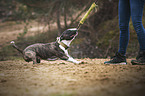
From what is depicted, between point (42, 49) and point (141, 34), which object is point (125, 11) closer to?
point (141, 34)

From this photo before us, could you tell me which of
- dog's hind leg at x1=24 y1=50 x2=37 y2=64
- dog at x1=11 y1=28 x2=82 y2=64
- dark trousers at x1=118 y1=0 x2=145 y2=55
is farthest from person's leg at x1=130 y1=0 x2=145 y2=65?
dog's hind leg at x1=24 y1=50 x2=37 y2=64

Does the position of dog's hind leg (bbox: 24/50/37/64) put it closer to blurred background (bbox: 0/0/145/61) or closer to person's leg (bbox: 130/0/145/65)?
blurred background (bbox: 0/0/145/61)

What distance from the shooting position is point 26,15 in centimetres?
802

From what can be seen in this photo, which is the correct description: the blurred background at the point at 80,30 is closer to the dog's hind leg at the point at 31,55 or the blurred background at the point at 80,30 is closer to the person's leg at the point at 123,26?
the dog's hind leg at the point at 31,55

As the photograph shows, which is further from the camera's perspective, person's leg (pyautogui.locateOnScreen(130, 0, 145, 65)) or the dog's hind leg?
the dog's hind leg

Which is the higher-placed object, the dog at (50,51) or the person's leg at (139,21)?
the person's leg at (139,21)

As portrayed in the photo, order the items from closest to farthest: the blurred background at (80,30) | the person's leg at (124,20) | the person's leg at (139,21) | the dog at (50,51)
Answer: the person's leg at (139,21)
the person's leg at (124,20)
the dog at (50,51)
the blurred background at (80,30)

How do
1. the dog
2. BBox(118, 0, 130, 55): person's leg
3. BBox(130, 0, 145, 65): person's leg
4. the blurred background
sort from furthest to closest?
the blurred background → the dog → BBox(118, 0, 130, 55): person's leg → BBox(130, 0, 145, 65): person's leg

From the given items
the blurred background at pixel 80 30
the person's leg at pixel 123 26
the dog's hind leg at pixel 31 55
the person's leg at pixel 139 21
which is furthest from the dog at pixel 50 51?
the blurred background at pixel 80 30

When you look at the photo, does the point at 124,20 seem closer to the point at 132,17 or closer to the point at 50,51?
the point at 132,17

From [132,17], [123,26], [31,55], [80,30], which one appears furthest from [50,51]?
Result: [80,30]

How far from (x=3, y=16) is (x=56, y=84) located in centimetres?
1179

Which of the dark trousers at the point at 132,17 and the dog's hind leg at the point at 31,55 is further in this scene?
the dog's hind leg at the point at 31,55

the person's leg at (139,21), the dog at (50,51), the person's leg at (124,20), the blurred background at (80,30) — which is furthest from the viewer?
the blurred background at (80,30)
